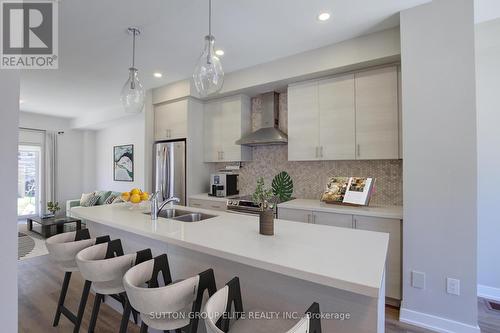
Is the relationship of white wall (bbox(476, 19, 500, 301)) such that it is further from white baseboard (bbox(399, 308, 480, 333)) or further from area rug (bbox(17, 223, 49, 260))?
area rug (bbox(17, 223, 49, 260))

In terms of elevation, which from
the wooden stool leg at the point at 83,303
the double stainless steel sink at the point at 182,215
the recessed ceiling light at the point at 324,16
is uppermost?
the recessed ceiling light at the point at 324,16

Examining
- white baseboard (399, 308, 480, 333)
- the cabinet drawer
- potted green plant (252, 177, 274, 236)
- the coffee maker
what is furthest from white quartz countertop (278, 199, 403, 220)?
potted green plant (252, 177, 274, 236)

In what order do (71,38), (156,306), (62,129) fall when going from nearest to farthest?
(156,306) < (71,38) < (62,129)

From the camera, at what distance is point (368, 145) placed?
270cm

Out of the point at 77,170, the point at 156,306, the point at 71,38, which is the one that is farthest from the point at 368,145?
the point at 77,170

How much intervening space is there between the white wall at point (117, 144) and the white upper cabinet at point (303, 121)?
12.6ft

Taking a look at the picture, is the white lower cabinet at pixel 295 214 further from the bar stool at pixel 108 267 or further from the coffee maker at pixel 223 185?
the bar stool at pixel 108 267

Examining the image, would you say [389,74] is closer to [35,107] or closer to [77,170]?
[35,107]

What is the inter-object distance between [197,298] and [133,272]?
16.0 inches

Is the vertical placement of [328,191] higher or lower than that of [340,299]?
higher

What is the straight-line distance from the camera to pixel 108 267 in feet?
4.94

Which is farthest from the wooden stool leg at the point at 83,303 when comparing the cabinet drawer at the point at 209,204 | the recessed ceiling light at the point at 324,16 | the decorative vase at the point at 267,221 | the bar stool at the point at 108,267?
the recessed ceiling light at the point at 324,16

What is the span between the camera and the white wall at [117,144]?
581 centimetres

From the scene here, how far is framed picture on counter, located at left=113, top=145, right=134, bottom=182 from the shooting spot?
6043mm
